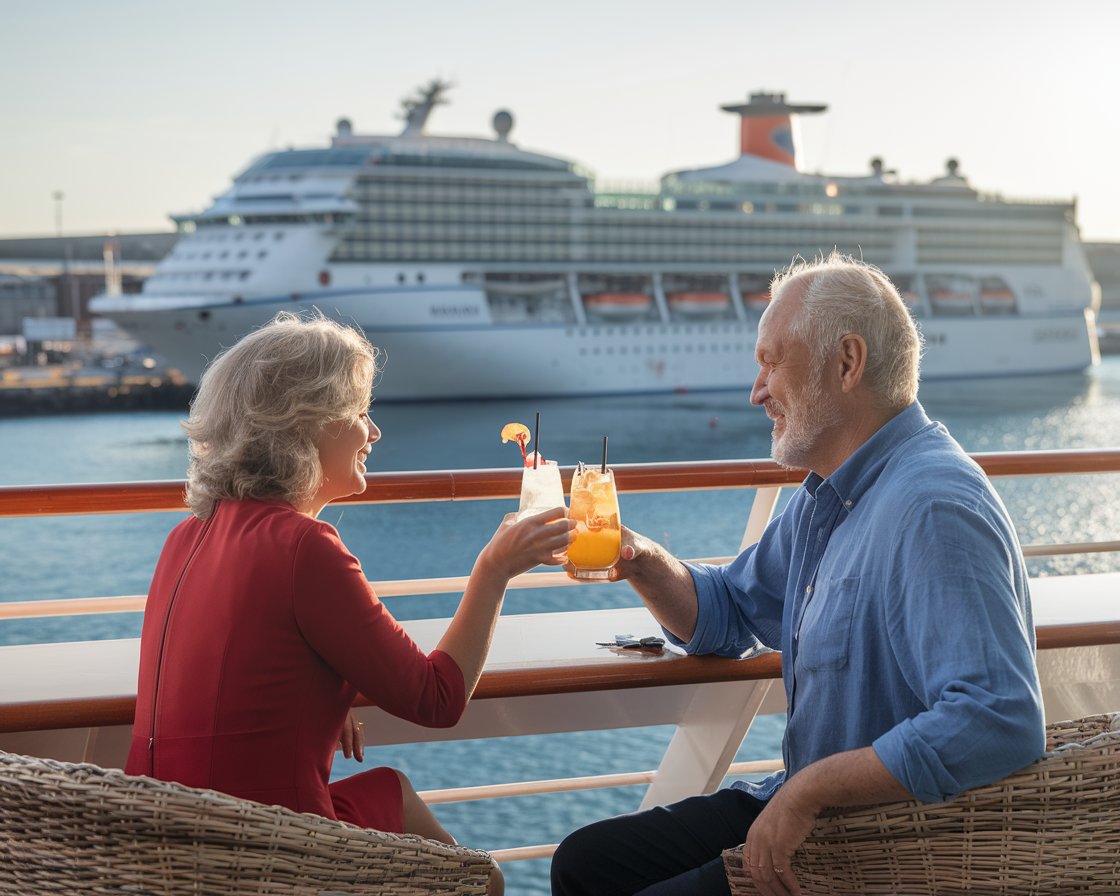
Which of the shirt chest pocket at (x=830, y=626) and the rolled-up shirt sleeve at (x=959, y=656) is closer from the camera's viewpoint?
the rolled-up shirt sleeve at (x=959, y=656)

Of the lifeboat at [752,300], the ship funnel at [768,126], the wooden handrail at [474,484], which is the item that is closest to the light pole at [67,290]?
the ship funnel at [768,126]

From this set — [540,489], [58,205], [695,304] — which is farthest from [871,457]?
[58,205]

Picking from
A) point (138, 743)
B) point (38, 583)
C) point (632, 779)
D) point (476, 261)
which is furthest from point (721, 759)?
point (476, 261)

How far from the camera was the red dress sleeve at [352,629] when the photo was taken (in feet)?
3.32

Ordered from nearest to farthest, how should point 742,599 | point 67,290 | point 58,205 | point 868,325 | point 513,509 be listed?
point 868,325, point 742,599, point 513,509, point 58,205, point 67,290

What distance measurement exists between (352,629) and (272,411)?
8.2 inches

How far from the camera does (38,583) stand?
1770 centimetres

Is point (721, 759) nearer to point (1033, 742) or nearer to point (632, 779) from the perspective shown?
point (632, 779)

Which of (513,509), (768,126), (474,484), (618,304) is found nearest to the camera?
(474,484)

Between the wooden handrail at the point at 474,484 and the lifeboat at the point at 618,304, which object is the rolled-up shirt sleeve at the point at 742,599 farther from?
the lifeboat at the point at 618,304

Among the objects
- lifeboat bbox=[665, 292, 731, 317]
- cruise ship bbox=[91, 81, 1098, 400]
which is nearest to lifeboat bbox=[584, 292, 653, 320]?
cruise ship bbox=[91, 81, 1098, 400]

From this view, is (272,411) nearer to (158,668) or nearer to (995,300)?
(158,668)

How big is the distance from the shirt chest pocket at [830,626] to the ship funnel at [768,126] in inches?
1363

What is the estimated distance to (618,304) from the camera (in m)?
30.6
